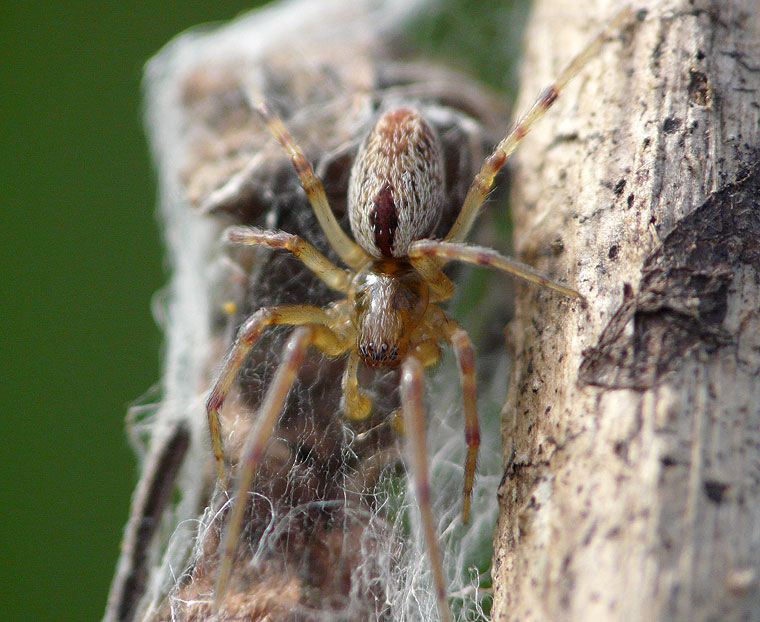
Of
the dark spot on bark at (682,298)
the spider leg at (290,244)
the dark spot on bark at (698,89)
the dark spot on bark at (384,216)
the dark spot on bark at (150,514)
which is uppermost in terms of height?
the dark spot on bark at (698,89)

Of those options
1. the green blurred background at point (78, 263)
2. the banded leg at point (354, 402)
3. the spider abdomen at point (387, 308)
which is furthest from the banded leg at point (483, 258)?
the green blurred background at point (78, 263)

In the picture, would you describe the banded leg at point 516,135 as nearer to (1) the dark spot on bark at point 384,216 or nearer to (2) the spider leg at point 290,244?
(1) the dark spot on bark at point 384,216

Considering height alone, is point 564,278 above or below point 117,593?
above

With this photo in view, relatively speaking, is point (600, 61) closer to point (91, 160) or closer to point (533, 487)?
point (533, 487)

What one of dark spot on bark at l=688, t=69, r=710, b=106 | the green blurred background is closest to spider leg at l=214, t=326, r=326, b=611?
dark spot on bark at l=688, t=69, r=710, b=106

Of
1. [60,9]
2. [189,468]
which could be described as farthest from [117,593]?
[60,9]

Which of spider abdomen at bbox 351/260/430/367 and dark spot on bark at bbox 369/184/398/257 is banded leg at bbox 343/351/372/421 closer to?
spider abdomen at bbox 351/260/430/367
